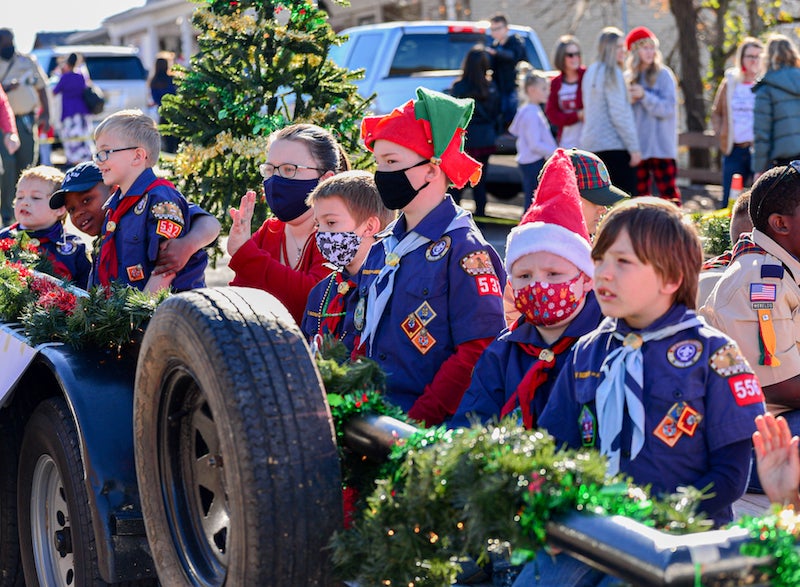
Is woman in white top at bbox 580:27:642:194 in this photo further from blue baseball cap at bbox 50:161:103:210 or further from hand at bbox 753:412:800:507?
hand at bbox 753:412:800:507

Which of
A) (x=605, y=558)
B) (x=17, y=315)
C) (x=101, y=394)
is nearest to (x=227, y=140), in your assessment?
(x=17, y=315)

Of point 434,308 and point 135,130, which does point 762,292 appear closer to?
point 434,308

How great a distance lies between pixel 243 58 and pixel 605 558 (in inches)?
208

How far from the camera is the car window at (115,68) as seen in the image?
88.9 ft

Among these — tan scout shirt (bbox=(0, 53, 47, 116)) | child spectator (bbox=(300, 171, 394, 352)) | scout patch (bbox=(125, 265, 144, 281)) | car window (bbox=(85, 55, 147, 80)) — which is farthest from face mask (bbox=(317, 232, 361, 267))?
car window (bbox=(85, 55, 147, 80))

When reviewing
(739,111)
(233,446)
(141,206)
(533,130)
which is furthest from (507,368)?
(739,111)

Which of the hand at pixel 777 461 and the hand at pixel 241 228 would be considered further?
the hand at pixel 241 228

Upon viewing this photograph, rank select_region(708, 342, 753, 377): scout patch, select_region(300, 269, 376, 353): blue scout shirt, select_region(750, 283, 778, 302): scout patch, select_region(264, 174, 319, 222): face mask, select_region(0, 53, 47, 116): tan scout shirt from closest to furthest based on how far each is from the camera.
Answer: select_region(708, 342, 753, 377): scout patch, select_region(750, 283, 778, 302): scout patch, select_region(300, 269, 376, 353): blue scout shirt, select_region(264, 174, 319, 222): face mask, select_region(0, 53, 47, 116): tan scout shirt

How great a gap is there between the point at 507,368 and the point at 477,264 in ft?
1.75

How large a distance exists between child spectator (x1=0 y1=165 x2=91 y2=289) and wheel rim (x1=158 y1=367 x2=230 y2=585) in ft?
9.51

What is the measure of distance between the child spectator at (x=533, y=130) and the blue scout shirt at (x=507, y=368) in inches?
341

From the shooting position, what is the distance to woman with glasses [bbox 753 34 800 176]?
33.4ft

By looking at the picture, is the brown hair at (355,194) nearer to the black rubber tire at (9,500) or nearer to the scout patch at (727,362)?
the black rubber tire at (9,500)

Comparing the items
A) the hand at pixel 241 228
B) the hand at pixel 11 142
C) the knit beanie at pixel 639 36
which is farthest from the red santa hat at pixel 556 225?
the hand at pixel 11 142
